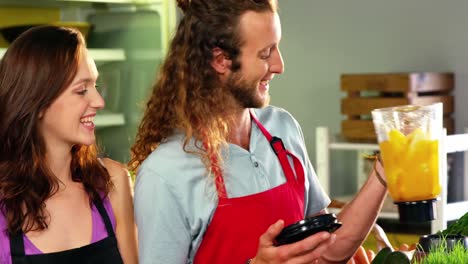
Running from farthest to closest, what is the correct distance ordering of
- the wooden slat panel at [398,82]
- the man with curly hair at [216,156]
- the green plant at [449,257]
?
the wooden slat panel at [398,82], the man with curly hair at [216,156], the green plant at [449,257]

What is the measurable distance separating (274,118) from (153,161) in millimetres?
376

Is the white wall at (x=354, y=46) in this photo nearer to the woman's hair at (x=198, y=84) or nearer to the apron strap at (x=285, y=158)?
the apron strap at (x=285, y=158)

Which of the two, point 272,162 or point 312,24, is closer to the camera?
point 272,162

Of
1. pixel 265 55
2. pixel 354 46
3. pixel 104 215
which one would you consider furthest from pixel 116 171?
pixel 354 46

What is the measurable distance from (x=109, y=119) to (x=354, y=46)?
143 cm

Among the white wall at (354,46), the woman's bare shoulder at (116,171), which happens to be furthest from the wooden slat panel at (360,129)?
the woman's bare shoulder at (116,171)

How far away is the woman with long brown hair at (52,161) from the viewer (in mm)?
2096

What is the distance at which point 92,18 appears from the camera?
464cm

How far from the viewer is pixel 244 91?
1.99 m

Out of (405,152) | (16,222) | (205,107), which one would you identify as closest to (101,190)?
(16,222)

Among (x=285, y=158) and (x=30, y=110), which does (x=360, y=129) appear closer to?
(x=285, y=158)

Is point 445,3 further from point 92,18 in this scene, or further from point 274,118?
point 274,118

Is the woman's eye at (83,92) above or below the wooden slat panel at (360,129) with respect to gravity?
above

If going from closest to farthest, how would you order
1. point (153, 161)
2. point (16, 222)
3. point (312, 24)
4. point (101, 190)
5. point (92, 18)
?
point (153, 161)
point (16, 222)
point (101, 190)
point (92, 18)
point (312, 24)
